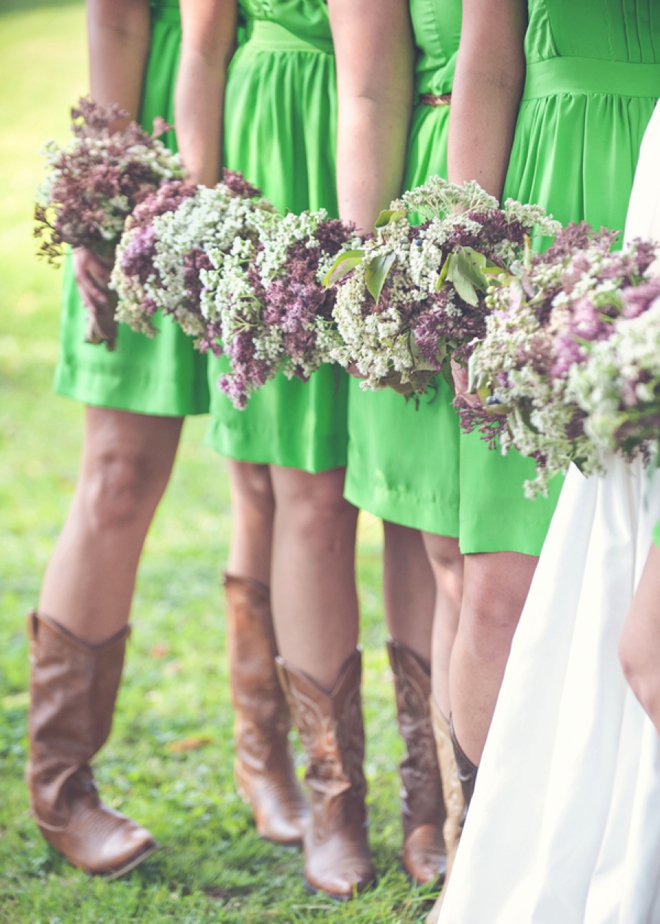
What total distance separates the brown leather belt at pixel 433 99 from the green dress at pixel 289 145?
0.23 metres

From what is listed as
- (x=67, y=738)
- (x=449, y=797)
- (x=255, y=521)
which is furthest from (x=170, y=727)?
(x=449, y=797)

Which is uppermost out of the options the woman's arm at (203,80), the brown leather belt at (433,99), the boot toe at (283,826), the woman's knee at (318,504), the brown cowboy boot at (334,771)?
the woman's arm at (203,80)

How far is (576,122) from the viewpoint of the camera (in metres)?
1.74

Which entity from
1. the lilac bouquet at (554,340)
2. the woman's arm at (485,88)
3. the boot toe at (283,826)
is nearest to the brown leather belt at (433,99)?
the woman's arm at (485,88)

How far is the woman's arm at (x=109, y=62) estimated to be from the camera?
2344mm

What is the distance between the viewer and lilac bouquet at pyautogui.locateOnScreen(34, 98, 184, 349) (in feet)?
7.18

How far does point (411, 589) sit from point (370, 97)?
3.68 ft

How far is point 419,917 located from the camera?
7.00 feet

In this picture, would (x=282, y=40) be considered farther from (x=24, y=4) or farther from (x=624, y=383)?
(x=24, y=4)

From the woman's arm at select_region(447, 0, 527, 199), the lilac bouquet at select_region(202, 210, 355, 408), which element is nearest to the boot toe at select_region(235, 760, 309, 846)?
the lilac bouquet at select_region(202, 210, 355, 408)

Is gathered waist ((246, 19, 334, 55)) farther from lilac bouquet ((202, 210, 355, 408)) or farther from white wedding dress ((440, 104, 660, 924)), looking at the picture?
white wedding dress ((440, 104, 660, 924))

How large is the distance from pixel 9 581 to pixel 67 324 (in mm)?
2044

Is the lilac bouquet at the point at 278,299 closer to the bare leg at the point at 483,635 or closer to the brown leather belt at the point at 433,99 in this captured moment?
the brown leather belt at the point at 433,99

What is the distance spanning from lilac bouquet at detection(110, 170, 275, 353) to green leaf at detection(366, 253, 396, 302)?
34 centimetres
